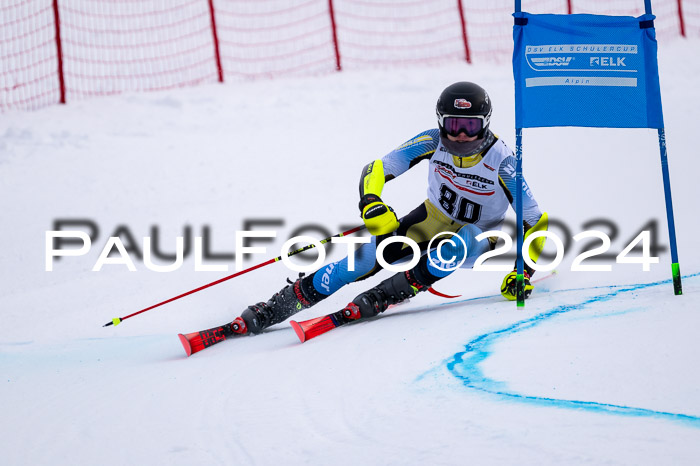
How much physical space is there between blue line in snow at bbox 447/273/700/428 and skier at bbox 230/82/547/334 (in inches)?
19.4

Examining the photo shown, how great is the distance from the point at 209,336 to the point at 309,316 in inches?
33.7

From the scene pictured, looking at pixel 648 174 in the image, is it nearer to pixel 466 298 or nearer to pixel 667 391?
pixel 466 298

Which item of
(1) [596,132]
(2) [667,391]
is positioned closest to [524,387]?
(2) [667,391]

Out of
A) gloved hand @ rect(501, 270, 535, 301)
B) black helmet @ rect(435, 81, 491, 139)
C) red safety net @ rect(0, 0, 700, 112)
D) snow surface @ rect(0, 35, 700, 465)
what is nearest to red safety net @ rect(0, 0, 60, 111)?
red safety net @ rect(0, 0, 700, 112)

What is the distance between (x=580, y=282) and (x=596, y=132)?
4922 mm

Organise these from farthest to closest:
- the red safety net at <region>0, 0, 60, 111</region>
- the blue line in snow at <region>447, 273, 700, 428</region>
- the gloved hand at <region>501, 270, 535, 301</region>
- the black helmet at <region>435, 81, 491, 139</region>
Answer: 1. the red safety net at <region>0, 0, 60, 111</region>
2. the gloved hand at <region>501, 270, 535, 301</region>
3. the black helmet at <region>435, 81, 491, 139</region>
4. the blue line in snow at <region>447, 273, 700, 428</region>

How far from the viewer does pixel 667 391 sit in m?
2.40

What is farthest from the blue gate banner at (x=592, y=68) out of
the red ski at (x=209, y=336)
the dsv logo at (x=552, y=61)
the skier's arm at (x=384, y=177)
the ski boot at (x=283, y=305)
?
the red ski at (x=209, y=336)

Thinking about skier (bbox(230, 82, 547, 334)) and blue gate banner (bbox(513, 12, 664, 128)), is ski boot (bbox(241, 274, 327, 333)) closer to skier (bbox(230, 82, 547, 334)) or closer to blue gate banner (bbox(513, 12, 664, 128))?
skier (bbox(230, 82, 547, 334))

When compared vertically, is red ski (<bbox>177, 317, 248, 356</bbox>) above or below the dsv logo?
below

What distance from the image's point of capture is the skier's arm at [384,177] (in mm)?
3893

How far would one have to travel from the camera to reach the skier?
12.7ft
